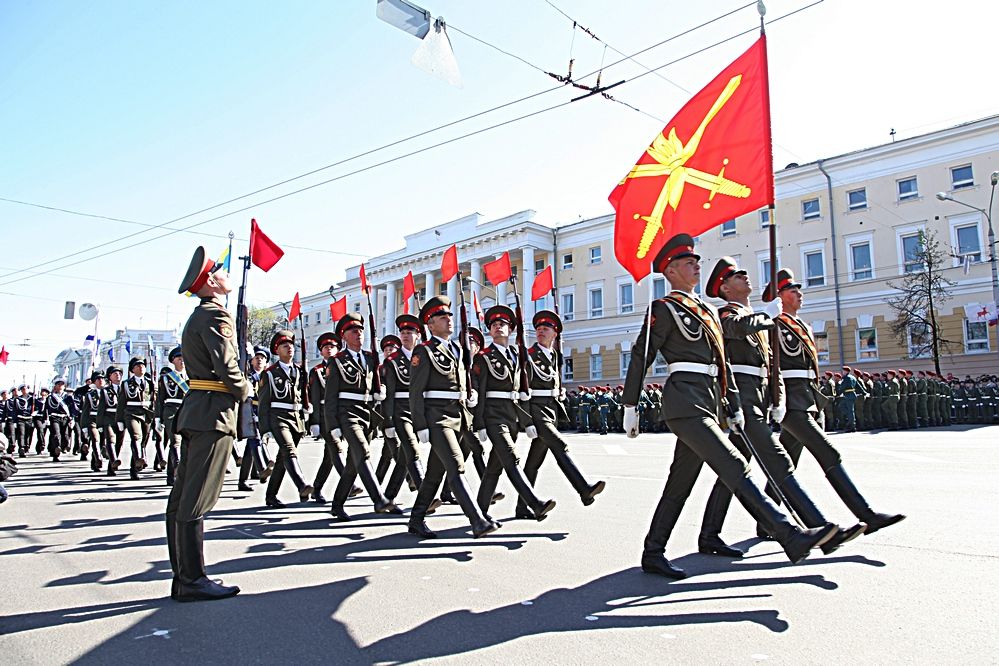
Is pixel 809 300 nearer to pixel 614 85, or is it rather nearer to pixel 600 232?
pixel 600 232

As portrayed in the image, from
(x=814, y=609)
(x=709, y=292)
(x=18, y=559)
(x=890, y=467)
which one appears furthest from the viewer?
(x=890, y=467)

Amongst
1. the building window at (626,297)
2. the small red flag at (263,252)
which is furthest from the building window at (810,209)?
the small red flag at (263,252)

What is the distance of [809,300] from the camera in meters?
38.2

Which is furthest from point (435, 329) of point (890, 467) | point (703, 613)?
point (890, 467)

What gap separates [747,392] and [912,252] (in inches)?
1345

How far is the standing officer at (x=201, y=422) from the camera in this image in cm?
480

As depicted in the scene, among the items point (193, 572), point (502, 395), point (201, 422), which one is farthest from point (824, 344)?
point (193, 572)

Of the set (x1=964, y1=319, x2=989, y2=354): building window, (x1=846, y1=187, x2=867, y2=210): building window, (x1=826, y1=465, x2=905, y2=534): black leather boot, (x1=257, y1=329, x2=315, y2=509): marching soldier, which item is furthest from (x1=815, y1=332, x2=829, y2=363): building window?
(x1=826, y1=465, x2=905, y2=534): black leather boot

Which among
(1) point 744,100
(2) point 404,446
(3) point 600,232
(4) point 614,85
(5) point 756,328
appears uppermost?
(3) point 600,232

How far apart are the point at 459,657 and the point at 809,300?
3853cm

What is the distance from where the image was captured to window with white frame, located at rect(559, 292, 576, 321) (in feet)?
167

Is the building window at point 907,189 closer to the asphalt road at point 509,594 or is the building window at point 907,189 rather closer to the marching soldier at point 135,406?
the asphalt road at point 509,594

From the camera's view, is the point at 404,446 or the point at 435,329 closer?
the point at 435,329

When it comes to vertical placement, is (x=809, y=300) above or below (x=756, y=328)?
above
